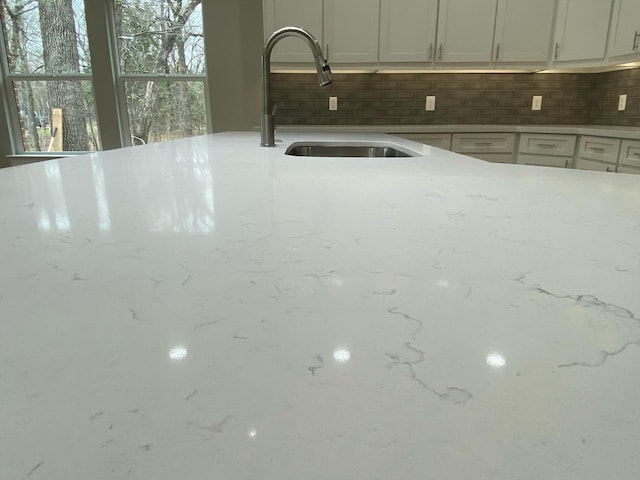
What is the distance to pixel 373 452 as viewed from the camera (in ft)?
0.72

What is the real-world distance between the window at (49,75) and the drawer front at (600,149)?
4.17m

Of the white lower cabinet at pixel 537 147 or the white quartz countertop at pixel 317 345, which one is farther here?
the white lower cabinet at pixel 537 147

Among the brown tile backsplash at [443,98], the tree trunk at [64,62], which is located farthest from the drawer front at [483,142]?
the tree trunk at [64,62]

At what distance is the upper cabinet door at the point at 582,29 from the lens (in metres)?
3.11

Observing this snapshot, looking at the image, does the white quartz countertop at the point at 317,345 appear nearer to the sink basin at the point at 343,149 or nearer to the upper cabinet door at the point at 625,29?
the sink basin at the point at 343,149

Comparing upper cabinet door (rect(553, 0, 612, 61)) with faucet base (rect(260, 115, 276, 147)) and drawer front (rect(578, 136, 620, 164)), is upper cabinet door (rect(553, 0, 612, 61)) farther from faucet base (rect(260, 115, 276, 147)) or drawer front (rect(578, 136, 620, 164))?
faucet base (rect(260, 115, 276, 147))

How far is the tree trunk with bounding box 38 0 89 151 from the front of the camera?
13.1 feet

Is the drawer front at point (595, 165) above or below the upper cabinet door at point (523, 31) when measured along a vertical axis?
below

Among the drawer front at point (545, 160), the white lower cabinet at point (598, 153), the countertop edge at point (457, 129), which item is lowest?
the drawer front at point (545, 160)

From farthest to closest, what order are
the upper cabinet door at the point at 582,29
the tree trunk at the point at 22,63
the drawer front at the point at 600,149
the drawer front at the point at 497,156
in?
1. the tree trunk at the point at 22,63
2. the drawer front at the point at 497,156
3. the upper cabinet door at the point at 582,29
4. the drawer front at the point at 600,149

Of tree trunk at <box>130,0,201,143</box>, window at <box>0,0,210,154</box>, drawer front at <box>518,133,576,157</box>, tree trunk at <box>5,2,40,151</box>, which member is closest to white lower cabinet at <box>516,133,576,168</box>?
drawer front at <box>518,133,576,157</box>

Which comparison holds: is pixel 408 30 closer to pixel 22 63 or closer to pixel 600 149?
pixel 600 149

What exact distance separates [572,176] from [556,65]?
295 centimetres

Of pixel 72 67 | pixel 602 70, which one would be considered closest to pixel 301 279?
pixel 602 70
